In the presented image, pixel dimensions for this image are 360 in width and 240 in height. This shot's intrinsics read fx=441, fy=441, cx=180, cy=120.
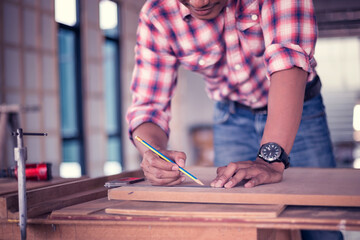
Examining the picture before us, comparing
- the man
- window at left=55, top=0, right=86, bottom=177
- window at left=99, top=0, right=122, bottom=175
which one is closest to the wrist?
the man

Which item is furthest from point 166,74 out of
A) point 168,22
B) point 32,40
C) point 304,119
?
point 32,40

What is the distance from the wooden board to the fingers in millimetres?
18

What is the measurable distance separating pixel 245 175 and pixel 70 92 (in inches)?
189

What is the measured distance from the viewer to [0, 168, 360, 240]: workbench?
29.3 inches

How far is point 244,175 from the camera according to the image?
0.94m

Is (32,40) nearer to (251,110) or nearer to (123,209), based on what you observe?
(251,110)

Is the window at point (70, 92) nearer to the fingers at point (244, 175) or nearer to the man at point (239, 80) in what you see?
the man at point (239, 80)

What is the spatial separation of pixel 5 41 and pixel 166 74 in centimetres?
312

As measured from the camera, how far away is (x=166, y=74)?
1479mm

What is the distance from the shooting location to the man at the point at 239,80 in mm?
1062

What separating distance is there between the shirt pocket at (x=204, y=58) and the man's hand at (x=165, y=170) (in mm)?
462

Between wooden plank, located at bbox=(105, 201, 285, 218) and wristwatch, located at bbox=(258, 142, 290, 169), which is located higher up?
wristwatch, located at bbox=(258, 142, 290, 169)

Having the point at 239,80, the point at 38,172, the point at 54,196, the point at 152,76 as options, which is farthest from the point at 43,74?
the point at 54,196

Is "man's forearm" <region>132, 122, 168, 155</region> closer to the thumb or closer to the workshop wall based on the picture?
the thumb
